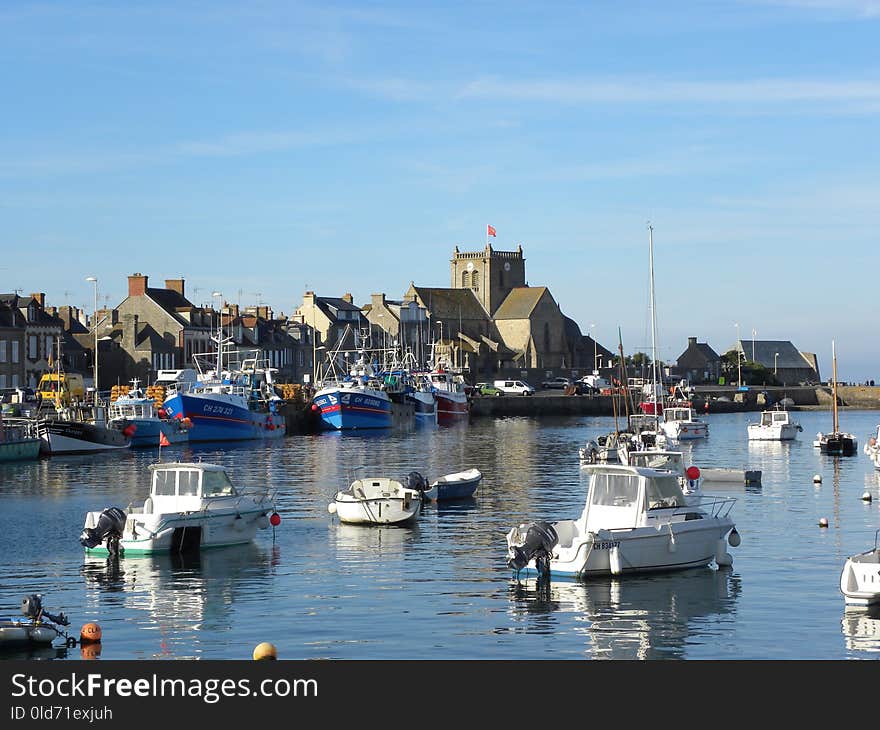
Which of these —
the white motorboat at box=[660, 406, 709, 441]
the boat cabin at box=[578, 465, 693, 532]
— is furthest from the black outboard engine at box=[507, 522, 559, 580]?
the white motorboat at box=[660, 406, 709, 441]

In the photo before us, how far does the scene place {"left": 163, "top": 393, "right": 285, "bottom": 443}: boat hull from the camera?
95812 mm

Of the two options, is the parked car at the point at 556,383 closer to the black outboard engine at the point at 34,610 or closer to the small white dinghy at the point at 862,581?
the small white dinghy at the point at 862,581

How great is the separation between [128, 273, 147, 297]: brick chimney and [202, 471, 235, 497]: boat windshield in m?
95.9

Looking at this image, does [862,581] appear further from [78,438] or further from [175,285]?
[175,285]

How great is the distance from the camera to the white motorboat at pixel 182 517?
37906 millimetres

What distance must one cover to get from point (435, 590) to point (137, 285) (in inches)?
4175

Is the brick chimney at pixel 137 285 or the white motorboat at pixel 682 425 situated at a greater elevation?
the brick chimney at pixel 137 285

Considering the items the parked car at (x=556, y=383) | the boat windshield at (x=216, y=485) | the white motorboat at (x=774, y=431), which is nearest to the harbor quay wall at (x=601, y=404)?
the parked car at (x=556, y=383)

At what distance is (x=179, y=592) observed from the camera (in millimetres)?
33062

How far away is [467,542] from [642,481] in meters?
8.92

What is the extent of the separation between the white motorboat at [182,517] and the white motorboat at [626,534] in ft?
31.6

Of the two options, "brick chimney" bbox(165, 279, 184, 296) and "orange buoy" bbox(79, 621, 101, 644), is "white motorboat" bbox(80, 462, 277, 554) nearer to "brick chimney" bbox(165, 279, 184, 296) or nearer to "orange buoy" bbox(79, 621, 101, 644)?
Answer: "orange buoy" bbox(79, 621, 101, 644)

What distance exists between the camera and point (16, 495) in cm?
5675
